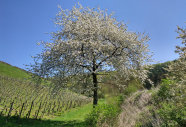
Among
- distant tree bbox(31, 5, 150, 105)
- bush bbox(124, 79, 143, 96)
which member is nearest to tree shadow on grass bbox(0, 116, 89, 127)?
distant tree bbox(31, 5, 150, 105)

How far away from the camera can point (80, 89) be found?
12.1m

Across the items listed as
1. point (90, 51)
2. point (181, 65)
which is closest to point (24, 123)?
point (90, 51)

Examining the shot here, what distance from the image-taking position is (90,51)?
11.2 metres

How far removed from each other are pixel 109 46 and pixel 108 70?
92.9 inches

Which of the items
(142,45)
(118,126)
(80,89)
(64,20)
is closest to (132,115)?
(118,126)

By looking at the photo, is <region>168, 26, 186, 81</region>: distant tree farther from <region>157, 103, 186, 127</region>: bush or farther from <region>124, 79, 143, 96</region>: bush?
<region>124, 79, 143, 96</region>: bush

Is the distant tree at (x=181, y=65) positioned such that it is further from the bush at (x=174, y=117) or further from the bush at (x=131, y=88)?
the bush at (x=131, y=88)

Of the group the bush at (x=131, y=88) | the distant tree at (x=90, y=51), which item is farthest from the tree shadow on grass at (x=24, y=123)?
the bush at (x=131, y=88)

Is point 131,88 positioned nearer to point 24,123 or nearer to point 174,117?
point 174,117

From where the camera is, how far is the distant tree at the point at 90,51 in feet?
36.7

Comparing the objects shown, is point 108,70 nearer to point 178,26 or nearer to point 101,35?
point 101,35

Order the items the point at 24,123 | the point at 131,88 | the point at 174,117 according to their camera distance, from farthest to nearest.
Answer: the point at 131,88, the point at 24,123, the point at 174,117

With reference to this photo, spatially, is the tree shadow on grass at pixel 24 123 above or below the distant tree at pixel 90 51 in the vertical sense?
below

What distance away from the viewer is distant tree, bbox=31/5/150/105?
1120 centimetres
